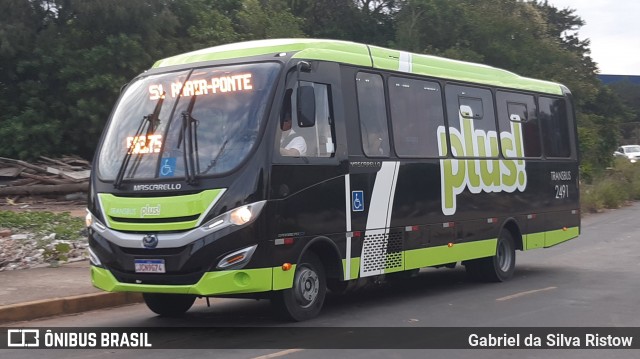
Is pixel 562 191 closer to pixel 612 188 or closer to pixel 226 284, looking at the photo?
pixel 226 284

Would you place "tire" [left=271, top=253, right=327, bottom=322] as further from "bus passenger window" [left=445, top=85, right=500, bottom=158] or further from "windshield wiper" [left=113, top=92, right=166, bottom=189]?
"bus passenger window" [left=445, top=85, right=500, bottom=158]

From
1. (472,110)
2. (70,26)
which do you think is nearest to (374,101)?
(472,110)

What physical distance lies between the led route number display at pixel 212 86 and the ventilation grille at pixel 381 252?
2.60 meters

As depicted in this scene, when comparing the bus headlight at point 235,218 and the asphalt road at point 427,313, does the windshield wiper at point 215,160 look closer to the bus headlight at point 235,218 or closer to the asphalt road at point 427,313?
the bus headlight at point 235,218

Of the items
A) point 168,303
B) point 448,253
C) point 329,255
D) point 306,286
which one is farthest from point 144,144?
point 448,253

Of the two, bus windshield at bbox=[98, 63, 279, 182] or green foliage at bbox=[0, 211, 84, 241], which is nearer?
bus windshield at bbox=[98, 63, 279, 182]

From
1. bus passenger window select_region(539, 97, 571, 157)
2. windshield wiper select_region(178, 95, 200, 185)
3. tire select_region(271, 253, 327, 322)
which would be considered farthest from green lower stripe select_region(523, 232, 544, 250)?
windshield wiper select_region(178, 95, 200, 185)

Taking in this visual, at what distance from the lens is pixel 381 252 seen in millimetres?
11344

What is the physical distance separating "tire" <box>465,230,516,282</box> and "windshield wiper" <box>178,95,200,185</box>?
20.9 ft

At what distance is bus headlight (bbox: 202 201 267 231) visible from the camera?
913 cm

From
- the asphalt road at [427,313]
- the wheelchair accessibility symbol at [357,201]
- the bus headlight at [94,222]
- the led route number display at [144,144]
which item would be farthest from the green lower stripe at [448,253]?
the bus headlight at [94,222]

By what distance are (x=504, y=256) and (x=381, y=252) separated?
417cm

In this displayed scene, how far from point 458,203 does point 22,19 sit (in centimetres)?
2211

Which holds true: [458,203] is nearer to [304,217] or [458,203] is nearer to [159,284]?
[304,217]
